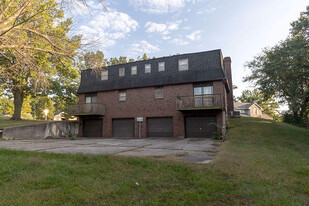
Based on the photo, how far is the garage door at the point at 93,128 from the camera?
19.5 metres

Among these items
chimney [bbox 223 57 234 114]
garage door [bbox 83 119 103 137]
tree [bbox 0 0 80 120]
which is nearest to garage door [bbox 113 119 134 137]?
garage door [bbox 83 119 103 137]

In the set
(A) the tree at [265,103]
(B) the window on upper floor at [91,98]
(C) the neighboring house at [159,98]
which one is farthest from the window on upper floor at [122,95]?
(A) the tree at [265,103]

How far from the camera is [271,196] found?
3.28 meters

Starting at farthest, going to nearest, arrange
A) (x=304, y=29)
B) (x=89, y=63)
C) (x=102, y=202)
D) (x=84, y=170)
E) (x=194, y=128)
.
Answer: (x=194, y=128)
(x=304, y=29)
(x=89, y=63)
(x=84, y=170)
(x=102, y=202)

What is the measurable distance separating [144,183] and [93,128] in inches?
678

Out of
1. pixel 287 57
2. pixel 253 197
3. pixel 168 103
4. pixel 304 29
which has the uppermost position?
pixel 304 29

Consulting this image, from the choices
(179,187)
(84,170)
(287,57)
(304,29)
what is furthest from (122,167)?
(304,29)

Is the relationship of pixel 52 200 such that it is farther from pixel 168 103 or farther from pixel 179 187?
pixel 168 103

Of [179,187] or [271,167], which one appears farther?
[271,167]

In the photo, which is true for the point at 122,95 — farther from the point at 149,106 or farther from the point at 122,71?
the point at 149,106

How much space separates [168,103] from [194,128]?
3.25 meters

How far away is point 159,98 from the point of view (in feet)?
56.2

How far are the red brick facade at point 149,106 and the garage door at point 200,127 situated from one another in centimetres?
48

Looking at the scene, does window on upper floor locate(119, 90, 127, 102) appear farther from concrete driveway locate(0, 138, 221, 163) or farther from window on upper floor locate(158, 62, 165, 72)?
concrete driveway locate(0, 138, 221, 163)
